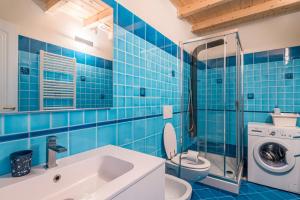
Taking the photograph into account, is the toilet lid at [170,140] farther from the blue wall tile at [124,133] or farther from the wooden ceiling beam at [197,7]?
the wooden ceiling beam at [197,7]

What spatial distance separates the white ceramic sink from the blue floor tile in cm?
142

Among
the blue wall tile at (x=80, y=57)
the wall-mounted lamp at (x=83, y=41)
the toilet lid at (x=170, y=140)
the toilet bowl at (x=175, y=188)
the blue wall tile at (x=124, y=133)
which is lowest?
the toilet bowl at (x=175, y=188)

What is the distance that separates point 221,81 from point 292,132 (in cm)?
103

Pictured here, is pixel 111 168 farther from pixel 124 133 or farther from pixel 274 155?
pixel 274 155

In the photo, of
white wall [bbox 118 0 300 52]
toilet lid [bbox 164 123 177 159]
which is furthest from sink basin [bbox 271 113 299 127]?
toilet lid [bbox 164 123 177 159]

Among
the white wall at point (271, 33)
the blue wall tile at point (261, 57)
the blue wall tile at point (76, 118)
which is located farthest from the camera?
the blue wall tile at point (261, 57)

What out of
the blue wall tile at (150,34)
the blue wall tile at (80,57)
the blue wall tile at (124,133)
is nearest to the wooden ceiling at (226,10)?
the blue wall tile at (150,34)

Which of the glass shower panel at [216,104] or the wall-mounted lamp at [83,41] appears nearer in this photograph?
the wall-mounted lamp at [83,41]

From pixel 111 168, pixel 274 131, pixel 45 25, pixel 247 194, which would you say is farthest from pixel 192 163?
pixel 45 25

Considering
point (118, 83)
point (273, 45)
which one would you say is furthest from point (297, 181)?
point (118, 83)

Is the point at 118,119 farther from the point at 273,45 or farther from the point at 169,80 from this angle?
the point at 273,45

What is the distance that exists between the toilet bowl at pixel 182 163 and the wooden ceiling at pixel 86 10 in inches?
52.0

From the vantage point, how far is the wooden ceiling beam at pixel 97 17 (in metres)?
1.11

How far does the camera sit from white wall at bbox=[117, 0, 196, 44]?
1.57 m
